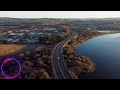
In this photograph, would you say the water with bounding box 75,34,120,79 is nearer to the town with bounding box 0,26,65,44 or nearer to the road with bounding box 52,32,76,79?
the road with bounding box 52,32,76,79

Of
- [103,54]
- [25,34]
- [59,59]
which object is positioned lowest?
[103,54]

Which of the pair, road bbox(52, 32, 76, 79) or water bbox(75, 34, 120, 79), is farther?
water bbox(75, 34, 120, 79)

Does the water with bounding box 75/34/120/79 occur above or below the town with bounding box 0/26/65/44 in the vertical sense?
below

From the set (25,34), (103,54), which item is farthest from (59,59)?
(103,54)

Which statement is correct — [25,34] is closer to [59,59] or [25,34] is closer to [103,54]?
[59,59]

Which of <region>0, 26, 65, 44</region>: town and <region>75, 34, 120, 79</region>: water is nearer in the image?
<region>0, 26, 65, 44</region>: town

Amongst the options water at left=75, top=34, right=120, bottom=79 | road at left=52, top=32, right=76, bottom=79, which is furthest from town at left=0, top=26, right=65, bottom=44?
water at left=75, top=34, right=120, bottom=79

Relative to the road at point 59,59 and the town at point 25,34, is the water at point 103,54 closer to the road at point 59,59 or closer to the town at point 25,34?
the road at point 59,59
